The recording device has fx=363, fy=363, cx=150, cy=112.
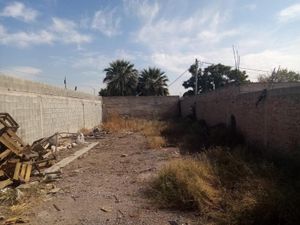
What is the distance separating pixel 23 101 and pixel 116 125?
12477 millimetres

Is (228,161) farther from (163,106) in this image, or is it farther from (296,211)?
(163,106)

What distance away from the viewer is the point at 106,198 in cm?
691

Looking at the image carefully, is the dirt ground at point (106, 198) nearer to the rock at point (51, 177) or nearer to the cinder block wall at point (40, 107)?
the rock at point (51, 177)

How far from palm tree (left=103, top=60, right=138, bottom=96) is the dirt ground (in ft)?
105

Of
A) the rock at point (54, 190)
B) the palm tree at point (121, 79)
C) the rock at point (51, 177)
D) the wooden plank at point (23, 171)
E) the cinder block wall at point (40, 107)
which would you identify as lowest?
the rock at point (54, 190)

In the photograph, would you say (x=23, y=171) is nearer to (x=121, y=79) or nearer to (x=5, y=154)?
(x=5, y=154)

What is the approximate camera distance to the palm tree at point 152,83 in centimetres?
4381

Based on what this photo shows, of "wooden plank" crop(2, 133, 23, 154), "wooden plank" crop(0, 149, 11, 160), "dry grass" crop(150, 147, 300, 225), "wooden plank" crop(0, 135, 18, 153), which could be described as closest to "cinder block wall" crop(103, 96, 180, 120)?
"wooden plank" crop(2, 133, 23, 154)

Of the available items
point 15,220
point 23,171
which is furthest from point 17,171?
point 15,220

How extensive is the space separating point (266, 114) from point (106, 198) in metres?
5.65

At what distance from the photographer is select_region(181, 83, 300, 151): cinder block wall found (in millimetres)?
8570

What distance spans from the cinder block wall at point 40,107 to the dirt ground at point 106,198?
92.7 inches

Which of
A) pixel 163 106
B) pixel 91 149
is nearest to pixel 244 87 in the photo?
pixel 91 149

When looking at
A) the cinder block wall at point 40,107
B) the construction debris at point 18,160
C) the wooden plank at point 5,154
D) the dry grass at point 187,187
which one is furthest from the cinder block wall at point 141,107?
the dry grass at point 187,187
